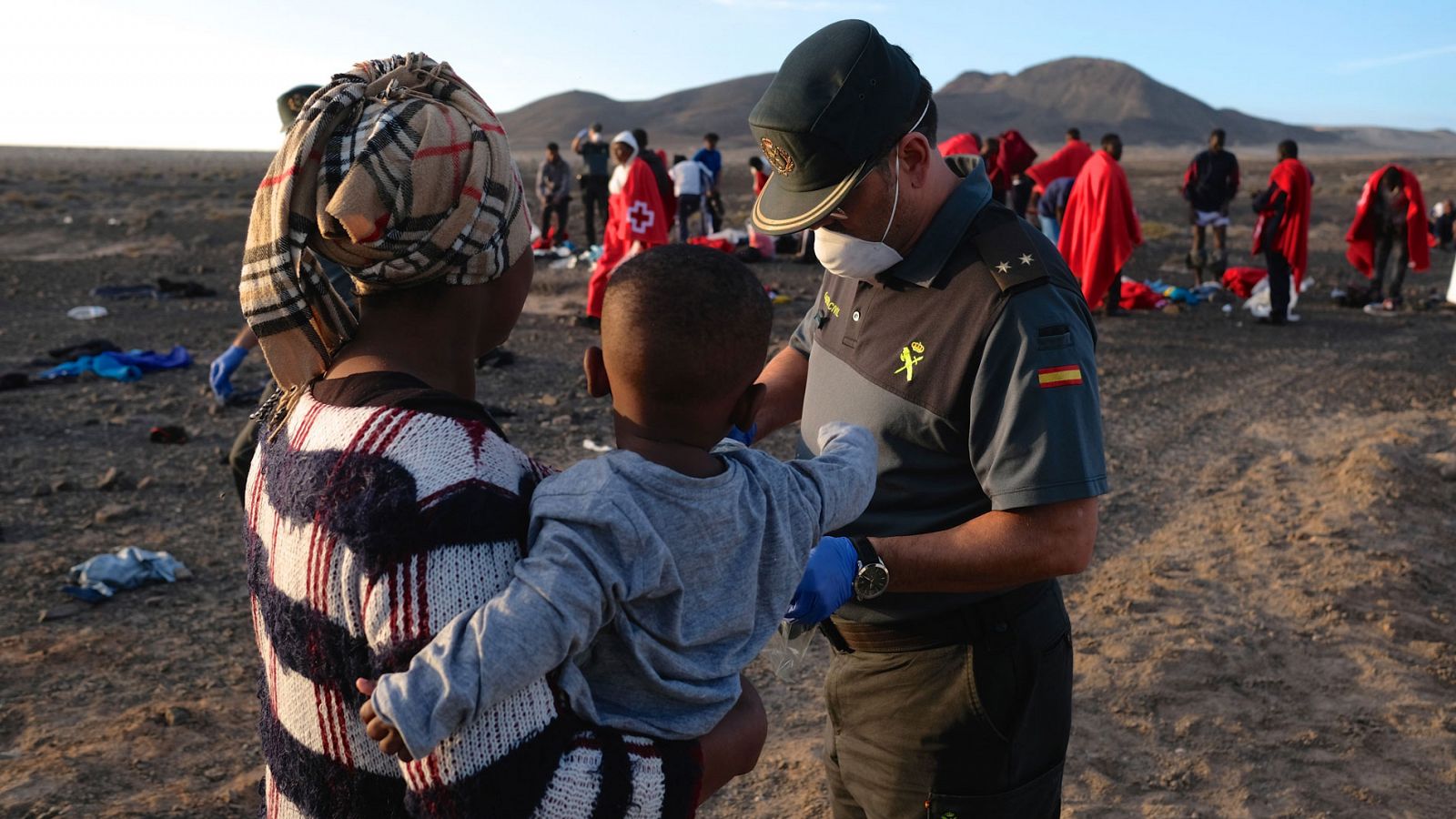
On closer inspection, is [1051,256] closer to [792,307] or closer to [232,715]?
[232,715]

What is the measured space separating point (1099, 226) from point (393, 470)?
410 inches

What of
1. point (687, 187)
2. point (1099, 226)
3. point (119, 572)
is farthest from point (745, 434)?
point (687, 187)

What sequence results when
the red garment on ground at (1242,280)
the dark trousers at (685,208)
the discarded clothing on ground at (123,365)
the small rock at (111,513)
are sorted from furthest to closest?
the dark trousers at (685,208) → the red garment on ground at (1242,280) → the discarded clothing on ground at (123,365) → the small rock at (111,513)

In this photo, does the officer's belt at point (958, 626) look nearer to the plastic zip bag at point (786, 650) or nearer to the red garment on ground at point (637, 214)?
the plastic zip bag at point (786, 650)

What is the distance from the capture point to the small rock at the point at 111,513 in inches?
238

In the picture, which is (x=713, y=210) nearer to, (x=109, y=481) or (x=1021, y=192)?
(x=1021, y=192)

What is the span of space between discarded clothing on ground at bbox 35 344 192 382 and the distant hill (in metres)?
105

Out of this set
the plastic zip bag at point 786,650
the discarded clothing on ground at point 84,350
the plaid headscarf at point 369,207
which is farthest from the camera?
the discarded clothing on ground at point 84,350

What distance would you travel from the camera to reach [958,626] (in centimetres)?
212

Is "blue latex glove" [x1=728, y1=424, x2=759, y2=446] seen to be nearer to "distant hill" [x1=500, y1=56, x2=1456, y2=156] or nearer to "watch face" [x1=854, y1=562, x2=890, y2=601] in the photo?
"watch face" [x1=854, y1=562, x2=890, y2=601]

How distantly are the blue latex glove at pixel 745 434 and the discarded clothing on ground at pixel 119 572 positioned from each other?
155 inches

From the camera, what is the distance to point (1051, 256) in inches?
79.1

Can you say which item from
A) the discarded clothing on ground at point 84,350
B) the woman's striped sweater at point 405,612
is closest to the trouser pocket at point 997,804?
the woman's striped sweater at point 405,612

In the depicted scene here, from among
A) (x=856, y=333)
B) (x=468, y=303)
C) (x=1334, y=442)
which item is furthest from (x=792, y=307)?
(x=468, y=303)
